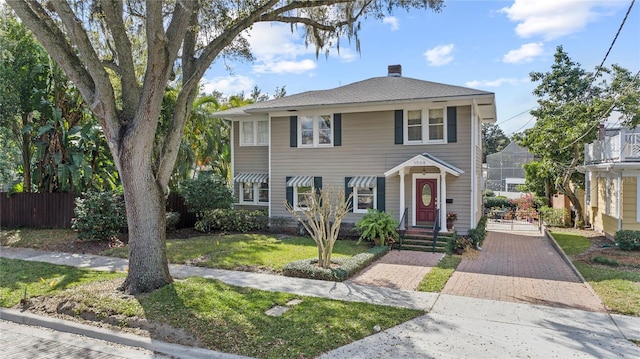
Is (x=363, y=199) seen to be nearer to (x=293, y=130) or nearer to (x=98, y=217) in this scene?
(x=293, y=130)

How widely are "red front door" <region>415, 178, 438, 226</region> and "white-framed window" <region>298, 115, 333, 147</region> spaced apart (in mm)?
3868

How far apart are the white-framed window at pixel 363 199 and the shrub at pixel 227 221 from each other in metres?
4.16

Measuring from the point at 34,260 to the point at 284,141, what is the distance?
30.4 ft

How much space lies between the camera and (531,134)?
20.7m

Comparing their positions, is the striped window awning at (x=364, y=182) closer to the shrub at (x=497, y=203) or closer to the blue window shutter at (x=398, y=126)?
the blue window shutter at (x=398, y=126)

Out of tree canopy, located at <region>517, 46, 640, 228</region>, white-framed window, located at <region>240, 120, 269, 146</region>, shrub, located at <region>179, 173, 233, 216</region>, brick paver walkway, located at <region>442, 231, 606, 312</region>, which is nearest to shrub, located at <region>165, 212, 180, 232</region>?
shrub, located at <region>179, 173, 233, 216</region>

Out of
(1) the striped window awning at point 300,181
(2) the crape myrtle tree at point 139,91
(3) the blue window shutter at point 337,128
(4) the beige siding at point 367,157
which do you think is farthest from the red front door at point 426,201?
(2) the crape myrtle tree at point 139,91

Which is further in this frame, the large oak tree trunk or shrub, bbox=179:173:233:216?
shrub, bbox=179:173:233:216

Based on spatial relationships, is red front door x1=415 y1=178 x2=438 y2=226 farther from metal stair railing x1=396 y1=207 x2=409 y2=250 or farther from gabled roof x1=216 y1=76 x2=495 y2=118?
gabled roof x1=216 y1=76 x2=495 y2=118

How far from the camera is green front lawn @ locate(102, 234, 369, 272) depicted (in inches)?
402

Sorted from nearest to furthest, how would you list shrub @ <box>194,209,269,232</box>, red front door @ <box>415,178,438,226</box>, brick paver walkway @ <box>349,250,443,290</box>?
brick paver walkway @ <box>349,250,443,290</box> < red front door @ <box>415,178,438,226</box> < shrub @ <box>194,209,269,232</box>

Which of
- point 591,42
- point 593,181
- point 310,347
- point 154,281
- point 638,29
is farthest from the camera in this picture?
point 593,181

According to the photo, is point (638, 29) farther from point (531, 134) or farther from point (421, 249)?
point (531, 134)

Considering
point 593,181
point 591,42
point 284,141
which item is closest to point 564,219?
point 593,181
